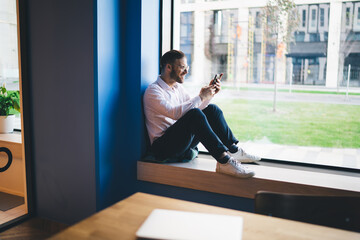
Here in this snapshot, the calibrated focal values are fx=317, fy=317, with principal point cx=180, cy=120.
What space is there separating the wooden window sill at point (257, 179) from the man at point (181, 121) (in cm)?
10

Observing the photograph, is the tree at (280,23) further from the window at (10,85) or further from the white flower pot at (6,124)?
the white flower pot at (6,124)

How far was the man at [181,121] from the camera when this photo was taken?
2301 mm

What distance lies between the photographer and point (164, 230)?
2.68ft

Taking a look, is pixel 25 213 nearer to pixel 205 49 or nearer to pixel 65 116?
pixel 65 116

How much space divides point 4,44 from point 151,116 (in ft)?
6.15

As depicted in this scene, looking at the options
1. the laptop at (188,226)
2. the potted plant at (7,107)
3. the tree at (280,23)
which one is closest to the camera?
the laptop at (188,226)

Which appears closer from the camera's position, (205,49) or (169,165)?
(169,165)

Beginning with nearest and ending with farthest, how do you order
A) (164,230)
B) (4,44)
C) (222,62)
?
1. (164,230)
2. (222,62)
3. (4,44)

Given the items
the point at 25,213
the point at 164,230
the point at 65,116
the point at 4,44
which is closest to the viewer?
the point at 164,230

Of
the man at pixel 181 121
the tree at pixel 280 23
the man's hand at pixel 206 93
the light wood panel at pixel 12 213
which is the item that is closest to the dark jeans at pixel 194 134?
the man at pixel 181 121

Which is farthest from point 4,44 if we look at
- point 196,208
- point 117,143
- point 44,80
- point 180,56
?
point 196,208

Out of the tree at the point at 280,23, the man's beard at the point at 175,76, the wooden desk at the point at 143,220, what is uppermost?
the tree at the point at 280,23

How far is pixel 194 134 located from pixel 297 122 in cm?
90

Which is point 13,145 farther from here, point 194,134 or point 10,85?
point 194,134
